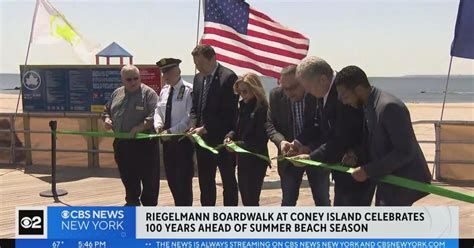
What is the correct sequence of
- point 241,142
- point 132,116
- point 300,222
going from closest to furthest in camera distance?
point 300,222 → point 241,142 → point 132,116

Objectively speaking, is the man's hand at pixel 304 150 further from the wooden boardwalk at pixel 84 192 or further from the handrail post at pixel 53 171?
the handrail post at pixel 53 171

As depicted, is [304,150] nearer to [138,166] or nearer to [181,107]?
[181,107]

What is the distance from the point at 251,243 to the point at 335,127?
3.34 ft

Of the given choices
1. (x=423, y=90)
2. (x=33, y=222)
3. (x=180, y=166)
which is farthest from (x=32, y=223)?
(x=423, y=90)

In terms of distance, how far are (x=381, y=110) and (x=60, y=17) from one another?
27.4 ft

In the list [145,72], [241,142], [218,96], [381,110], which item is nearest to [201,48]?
[218,96]

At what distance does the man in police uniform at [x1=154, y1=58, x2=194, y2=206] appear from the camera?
16.9 feet

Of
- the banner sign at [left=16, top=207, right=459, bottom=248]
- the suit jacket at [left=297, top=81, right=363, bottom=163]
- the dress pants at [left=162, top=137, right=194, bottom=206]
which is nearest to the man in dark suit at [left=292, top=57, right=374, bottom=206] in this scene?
the suit jacket at [left=297, top=81, right=363, bottom=163]

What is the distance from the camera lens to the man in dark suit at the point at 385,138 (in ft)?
10.4

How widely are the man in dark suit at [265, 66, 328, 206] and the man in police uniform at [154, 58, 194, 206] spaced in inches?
37.9

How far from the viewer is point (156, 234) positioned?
12.4 feet

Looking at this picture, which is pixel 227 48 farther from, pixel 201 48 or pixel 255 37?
pixel 201 48

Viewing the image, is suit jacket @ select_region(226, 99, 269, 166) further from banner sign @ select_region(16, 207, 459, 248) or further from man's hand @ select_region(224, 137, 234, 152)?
banner sign @ select_region(16, 207, 459, 248)

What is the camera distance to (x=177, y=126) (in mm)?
5168
